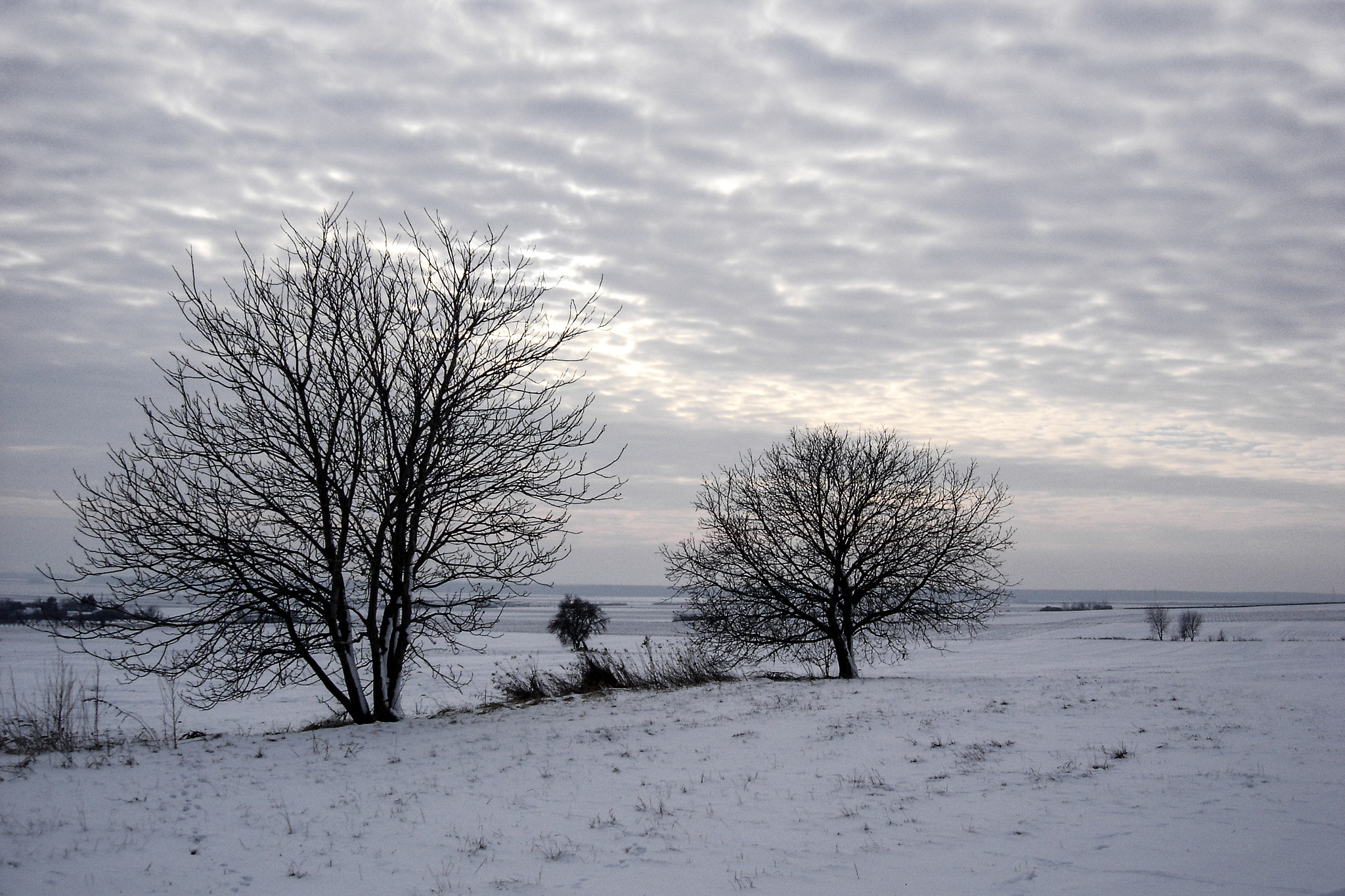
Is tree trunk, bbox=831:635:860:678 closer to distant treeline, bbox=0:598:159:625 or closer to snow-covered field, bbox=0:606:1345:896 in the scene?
snow-covered field, bbox=0:606:1345:896

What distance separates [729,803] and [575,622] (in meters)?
52.5

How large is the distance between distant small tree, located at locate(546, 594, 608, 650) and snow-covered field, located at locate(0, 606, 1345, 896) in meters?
44.5

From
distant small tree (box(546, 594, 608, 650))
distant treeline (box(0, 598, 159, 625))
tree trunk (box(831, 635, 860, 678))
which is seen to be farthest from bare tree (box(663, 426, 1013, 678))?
distant small tree (box(546, 594, 608, 650))

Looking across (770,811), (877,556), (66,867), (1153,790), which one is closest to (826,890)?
(770,811)

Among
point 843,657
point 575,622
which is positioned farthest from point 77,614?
point 575,622

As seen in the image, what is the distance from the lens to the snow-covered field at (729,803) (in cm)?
602

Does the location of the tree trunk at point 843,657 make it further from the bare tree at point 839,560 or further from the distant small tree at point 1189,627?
the distant small tree at point 1189,627

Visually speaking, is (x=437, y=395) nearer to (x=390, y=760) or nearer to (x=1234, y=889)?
(x=390, y=760)

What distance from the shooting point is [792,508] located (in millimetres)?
20125

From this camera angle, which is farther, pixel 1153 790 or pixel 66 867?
pixel 1153 790

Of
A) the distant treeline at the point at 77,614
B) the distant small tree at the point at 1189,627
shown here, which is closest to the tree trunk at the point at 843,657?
the distant treeline at the point at 77,614

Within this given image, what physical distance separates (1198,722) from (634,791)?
27.3 feet

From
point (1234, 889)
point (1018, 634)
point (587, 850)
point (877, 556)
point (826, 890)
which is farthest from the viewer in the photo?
point (1018, 634)

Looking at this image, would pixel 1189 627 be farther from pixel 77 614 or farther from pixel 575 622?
→ pixel 77 614
